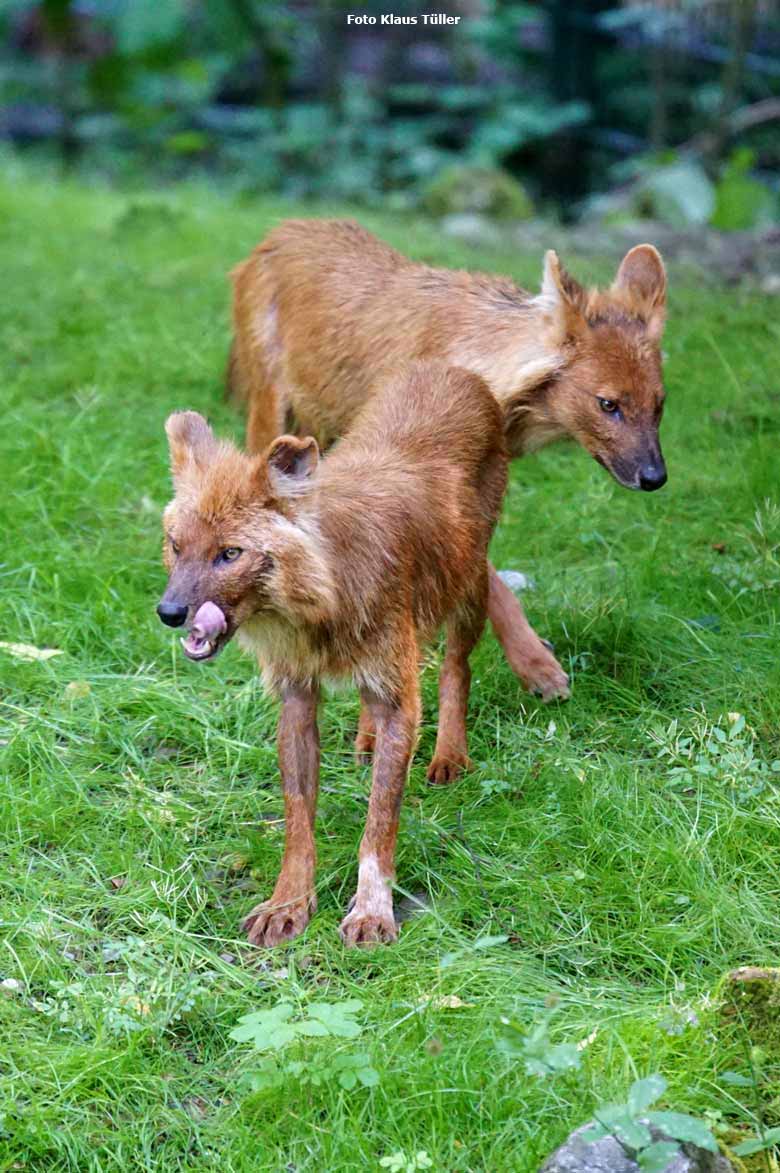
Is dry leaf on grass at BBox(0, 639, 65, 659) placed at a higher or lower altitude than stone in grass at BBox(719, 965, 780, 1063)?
lower

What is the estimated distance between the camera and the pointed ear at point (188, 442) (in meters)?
3.97

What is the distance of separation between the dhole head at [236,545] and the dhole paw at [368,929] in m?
0.82

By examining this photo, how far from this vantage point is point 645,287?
536 cm

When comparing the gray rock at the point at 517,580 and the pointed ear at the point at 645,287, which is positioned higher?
the pointed ear at the point at 645,287

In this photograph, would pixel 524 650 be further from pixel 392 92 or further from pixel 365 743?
pixel 392 92

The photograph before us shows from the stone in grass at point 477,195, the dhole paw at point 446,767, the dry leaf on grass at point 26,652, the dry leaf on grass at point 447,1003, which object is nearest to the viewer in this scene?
the dry leaf on grass at point 447,1003

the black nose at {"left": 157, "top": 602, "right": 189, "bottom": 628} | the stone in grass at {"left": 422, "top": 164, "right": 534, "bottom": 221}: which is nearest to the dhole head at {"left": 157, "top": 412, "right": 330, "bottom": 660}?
the black nose at {"left": 157, "top": 602, "right": 189, "bottom": 628}

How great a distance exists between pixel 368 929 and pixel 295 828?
354 millimetres

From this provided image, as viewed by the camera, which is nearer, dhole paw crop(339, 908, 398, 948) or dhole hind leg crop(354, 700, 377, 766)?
dhole paw crop(339, 908, 398, 948)

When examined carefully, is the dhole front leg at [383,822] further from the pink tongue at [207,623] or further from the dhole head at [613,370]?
the dhole head at [613,370]

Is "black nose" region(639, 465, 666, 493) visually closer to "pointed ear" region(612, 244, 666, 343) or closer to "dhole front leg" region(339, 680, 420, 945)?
"pointed ear" region(612, 244, 666, 343)

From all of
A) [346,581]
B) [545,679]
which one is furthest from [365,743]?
[346,581]

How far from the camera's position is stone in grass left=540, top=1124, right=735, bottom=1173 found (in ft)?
9.53

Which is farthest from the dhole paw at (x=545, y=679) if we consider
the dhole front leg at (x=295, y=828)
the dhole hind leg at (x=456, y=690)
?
the dhole front leg at (x=295, y=828)
